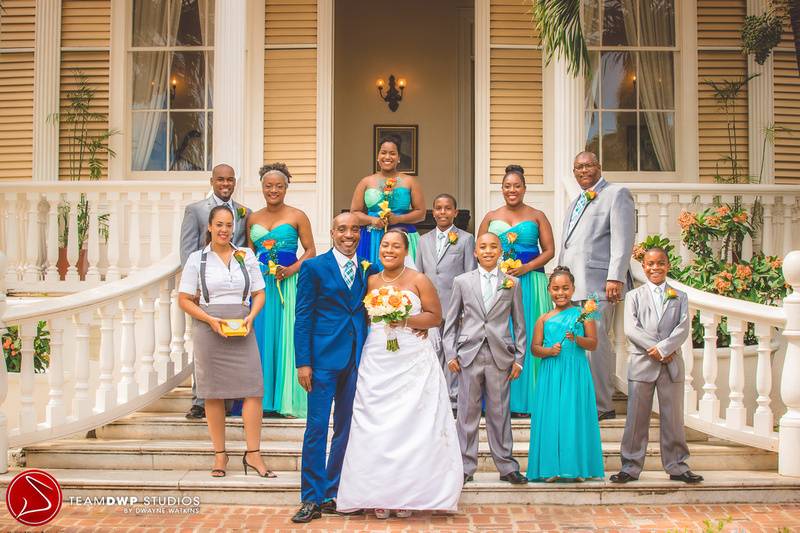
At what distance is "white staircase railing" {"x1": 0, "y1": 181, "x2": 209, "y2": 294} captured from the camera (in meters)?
9.52

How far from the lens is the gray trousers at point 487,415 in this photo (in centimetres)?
615

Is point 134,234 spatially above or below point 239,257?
above

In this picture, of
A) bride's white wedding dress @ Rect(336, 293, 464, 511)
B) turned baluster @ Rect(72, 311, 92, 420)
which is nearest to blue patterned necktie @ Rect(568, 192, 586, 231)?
bride's white wedding dress @ Rect(336, 293, 464, 511)

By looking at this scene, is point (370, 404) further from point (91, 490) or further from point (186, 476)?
point (91, 490)

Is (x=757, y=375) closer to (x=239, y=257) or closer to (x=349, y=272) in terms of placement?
(x=349, y=272)

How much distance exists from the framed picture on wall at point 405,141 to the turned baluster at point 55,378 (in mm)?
8312

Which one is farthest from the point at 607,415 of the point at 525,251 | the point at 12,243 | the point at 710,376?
the point at 12,243

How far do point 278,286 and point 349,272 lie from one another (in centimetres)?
160

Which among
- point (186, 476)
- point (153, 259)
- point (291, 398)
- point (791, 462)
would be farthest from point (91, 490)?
point (791, 462)

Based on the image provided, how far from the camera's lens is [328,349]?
5770 millimetres

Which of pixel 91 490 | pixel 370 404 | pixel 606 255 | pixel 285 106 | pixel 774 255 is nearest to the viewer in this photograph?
pixel 370 404

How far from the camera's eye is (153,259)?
941cm

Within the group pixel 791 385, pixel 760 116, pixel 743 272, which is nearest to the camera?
pixel 791 385

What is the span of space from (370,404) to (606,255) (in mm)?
2505
